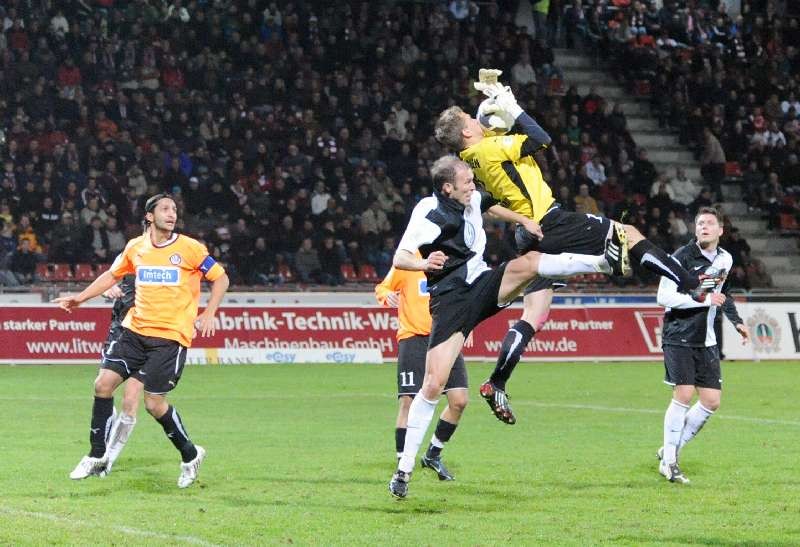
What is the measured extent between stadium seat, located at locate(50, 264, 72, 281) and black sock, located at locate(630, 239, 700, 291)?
17.3 metres

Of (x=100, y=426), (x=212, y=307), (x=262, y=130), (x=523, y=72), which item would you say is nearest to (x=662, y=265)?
(x=212, y=307)

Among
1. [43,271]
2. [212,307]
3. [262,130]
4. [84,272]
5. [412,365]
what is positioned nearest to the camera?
[212,307]

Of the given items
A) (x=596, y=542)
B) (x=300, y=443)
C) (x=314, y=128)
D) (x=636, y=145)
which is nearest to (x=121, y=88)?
(x=314, y=128)

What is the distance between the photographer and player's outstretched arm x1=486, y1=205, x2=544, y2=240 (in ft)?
33.5

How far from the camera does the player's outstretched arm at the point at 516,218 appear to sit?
10.2m

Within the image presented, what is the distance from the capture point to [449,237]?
9906 millimetres

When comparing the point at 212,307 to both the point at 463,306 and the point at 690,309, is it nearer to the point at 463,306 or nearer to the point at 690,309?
the point at 463,306

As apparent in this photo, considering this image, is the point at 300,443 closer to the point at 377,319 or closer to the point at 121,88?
the point at 377,319

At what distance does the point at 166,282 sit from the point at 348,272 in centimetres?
1716

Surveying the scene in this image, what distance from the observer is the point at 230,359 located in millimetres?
25203

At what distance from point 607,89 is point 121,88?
14.6m

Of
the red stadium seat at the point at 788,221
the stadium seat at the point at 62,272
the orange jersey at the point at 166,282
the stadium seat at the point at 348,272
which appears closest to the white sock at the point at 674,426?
the orange jersey at the point at 166,282

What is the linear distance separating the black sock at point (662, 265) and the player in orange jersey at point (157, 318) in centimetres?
341

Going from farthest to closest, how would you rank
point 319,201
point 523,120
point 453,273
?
point 319,201, point 523,120, point 453,273
